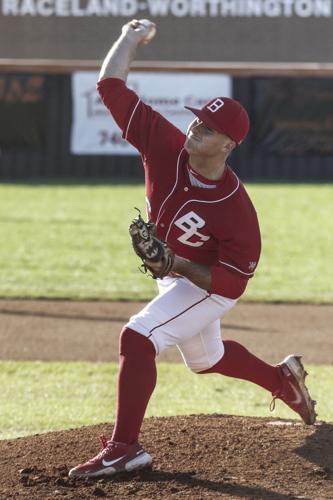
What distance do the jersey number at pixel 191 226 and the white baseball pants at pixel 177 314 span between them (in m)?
0.20

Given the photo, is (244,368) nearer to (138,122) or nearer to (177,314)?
(177,314)

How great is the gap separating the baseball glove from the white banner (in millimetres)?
15504

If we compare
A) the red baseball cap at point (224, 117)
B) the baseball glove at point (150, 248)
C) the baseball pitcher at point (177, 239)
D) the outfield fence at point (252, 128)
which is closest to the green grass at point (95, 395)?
the baseball pitcher at point (177, 239)

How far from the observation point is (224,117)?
4.78m

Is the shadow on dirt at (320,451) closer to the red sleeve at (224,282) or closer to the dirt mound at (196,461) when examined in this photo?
the dirt mound at (196,461)

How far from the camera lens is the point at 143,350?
4.64 meters

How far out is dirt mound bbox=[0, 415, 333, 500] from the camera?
4.42 metres

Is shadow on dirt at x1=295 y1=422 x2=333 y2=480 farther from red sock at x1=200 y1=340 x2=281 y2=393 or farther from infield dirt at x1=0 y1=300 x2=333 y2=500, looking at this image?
red sock at x1=200 y1=340 x2=281 y2=393

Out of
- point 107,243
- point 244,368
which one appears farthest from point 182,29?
point 244,368

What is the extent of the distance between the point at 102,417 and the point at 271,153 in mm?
14325

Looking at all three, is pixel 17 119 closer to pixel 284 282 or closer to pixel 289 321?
pixel 284 282

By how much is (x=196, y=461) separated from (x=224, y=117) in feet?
5.08

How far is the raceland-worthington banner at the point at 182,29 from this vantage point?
1023 inches

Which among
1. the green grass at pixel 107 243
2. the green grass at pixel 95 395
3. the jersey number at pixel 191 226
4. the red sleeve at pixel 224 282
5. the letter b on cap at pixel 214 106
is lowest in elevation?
the green grass at pixel 107 243
